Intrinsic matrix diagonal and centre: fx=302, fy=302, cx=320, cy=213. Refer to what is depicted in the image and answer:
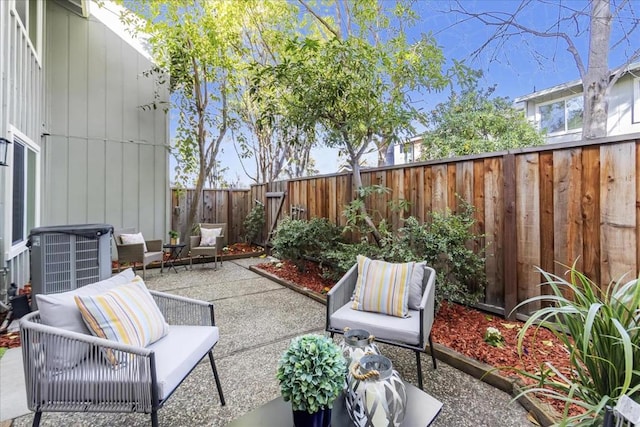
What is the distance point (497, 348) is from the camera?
2.55 meters

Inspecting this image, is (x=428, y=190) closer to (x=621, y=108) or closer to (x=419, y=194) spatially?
(x=419, y=194)

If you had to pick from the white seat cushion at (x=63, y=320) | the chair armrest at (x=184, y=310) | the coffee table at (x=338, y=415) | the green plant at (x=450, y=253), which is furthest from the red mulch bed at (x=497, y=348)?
the white seat cushion at (x=63, y=320)

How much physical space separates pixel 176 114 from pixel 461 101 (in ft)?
24.5

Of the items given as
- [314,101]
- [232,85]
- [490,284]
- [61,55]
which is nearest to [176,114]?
[232,85]

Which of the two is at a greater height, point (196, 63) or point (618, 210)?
point (196, 63)

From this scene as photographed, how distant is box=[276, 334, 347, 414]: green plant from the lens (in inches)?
46.3

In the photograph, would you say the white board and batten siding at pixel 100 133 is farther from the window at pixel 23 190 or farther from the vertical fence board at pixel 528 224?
the vertical fence board at pixel 528 224

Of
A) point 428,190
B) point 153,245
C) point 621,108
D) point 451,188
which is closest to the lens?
point 451,188

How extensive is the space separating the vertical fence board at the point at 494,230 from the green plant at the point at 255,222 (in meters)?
5.61

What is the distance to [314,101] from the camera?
379 cm

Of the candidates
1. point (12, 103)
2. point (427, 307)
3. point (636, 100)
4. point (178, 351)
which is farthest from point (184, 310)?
point (636, 100)

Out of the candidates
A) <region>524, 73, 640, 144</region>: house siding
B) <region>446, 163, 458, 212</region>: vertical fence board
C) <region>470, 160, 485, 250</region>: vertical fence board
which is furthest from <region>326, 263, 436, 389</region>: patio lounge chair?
<region>524, 73, 640, 144</region>: house siding

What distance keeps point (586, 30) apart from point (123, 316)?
507 cm

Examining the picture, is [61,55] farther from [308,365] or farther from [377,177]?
[308,365]
